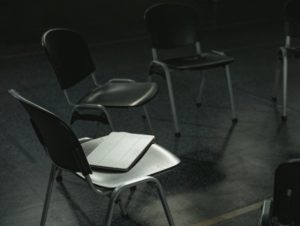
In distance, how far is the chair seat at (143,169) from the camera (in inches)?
71.9

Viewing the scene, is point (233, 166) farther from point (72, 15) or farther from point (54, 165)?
point (72, 15)

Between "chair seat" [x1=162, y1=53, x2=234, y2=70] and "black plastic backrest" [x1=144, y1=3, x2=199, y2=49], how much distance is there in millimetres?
154

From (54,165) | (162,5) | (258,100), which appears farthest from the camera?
(258,100)

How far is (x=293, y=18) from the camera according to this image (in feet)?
12.1

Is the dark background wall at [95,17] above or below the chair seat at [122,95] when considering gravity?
below

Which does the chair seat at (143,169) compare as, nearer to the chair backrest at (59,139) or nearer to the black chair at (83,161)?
the black chair at (83,161)

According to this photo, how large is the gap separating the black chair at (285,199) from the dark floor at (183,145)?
3.40 ft

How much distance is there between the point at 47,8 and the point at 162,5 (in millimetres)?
3074

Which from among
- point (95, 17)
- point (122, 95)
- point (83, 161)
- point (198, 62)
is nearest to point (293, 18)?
point (198, 62)

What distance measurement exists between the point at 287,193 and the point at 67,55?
71.6 inches

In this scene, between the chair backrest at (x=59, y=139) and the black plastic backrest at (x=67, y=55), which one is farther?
the black plastic backrest at (x=67, y=55)

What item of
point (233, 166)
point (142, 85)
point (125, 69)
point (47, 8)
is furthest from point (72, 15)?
point (233, 166)

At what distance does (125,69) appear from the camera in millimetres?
4949

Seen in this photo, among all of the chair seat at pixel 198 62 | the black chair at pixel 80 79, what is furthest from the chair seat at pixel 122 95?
the chair seat at pixel 198 62
